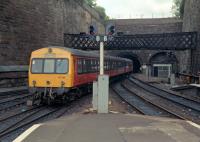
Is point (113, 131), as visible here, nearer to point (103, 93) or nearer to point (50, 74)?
point (103, 93)

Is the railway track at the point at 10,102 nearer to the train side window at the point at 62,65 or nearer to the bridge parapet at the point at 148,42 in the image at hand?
the train side window at the point at 62,65

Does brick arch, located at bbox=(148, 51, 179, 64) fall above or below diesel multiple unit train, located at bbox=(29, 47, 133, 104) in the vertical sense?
above

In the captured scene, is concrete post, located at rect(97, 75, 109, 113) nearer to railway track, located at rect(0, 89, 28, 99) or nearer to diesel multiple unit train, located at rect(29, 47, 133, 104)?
diesel multiple unit train, located at rect(29, 47, 133, 104)

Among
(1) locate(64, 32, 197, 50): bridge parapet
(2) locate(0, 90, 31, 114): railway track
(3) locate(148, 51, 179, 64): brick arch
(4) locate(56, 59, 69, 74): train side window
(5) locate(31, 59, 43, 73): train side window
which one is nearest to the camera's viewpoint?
(2) locate(0, 90, 31, 114): railway track

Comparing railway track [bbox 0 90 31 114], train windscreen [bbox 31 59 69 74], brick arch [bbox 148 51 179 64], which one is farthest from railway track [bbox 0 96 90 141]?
brick arch [bbox 148 51 179 64]

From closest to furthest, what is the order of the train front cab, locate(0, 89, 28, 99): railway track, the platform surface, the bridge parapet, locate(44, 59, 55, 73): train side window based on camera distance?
the platform surface
the train front cab
locate(44, 59, 55, 73): train side window
locate(0, 89, 28, 99): railway track
the bridge parapet

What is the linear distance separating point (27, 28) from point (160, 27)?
33.6 metres

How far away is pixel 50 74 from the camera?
16516mm

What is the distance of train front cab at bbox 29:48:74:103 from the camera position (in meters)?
16.4

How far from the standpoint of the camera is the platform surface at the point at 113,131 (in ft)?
Result: 24.8

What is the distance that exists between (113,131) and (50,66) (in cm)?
894

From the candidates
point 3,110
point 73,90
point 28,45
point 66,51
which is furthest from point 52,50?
point 28,45

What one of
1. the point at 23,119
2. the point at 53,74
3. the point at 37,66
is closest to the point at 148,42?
the point at 37,66

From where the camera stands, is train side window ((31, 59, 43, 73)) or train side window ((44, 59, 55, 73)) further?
train side window ((31, 59, 43, 73))
